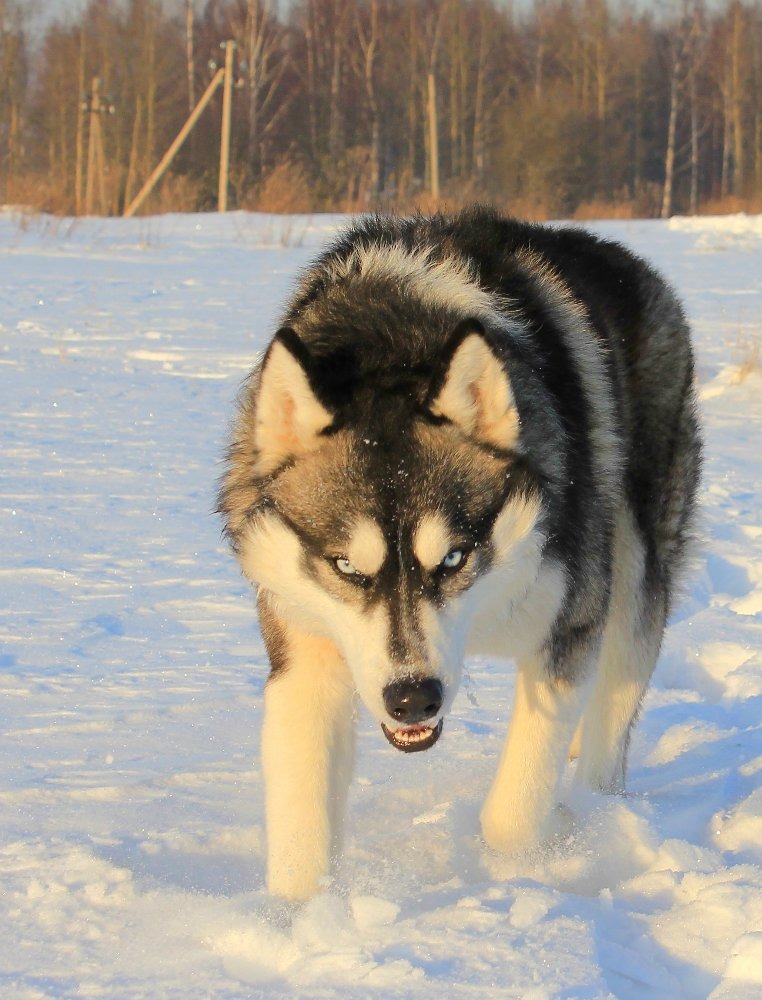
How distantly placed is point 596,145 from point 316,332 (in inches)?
1631

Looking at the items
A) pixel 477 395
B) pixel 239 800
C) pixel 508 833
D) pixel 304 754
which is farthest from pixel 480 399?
pixel 239 800

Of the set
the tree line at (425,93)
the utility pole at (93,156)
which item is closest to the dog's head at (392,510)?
the utility pole at (93,156)

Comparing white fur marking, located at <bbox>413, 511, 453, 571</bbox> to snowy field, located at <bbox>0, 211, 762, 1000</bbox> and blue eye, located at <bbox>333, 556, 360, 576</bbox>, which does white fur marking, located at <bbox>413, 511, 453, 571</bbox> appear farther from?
snowy field, located at <bbox>0, 211, 762, 1000</bbox>

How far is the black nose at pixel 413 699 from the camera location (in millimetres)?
2338

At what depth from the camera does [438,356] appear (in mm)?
2539

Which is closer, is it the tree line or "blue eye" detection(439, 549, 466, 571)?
"blue eye" detection(439, 549, 466, 571)

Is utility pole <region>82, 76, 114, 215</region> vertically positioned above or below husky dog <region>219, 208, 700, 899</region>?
above

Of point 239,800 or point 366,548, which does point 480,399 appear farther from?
point 239,800

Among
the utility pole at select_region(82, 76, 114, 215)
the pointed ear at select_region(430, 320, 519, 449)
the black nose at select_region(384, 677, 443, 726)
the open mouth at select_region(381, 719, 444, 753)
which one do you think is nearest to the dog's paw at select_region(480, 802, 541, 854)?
the open mouth at select_region(381, 719, 444, 753)

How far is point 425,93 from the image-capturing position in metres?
43.2

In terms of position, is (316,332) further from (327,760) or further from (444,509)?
(327,760)

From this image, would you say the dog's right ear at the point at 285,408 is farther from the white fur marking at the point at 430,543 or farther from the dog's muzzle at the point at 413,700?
the dog's muzzle at the point at 413,700

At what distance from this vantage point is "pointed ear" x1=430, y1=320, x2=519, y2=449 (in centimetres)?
247

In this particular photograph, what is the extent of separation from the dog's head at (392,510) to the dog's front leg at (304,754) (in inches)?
3.8
